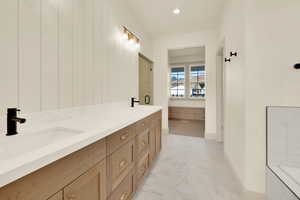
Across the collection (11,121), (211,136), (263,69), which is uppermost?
(263,69)

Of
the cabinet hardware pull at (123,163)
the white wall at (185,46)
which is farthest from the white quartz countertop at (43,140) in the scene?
the white wall at (185,46)

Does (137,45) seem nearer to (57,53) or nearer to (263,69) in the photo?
(57,53)

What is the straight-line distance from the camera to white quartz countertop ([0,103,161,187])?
471mm

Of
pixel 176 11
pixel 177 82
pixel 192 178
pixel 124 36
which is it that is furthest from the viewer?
pixel 177 82

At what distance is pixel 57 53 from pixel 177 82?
5360 millimetres

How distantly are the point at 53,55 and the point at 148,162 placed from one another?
161 cm

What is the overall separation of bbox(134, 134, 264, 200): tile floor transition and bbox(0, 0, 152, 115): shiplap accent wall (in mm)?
1267

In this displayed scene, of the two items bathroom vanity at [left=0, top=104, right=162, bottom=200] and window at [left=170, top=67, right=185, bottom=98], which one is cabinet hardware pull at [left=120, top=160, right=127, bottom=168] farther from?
window at [left=170, top=67, right=185, bottom=98]

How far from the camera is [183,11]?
2.62 meters

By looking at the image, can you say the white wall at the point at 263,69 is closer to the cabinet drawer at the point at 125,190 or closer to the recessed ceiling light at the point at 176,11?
the cabinet drawer at the point at 125,190

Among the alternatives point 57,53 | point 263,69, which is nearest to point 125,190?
point 57,53

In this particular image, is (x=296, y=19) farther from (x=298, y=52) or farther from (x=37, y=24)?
(x=37, y=24)

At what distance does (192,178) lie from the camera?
1824 mm

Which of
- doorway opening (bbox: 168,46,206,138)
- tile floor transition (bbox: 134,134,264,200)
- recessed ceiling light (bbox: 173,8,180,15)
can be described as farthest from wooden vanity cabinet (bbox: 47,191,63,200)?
doorway opening (bbox: 168,46,206,138)
